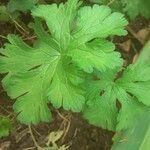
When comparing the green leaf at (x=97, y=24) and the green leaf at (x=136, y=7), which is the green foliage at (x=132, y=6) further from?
the green leaf at (x=97, y=24)

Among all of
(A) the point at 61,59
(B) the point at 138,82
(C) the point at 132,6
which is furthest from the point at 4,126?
(C) the point at 132,6

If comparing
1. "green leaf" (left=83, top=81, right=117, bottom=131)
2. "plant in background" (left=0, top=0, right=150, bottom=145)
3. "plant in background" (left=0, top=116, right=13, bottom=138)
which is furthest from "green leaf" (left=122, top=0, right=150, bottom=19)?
"plant in background" (left=0, top=116, right=13, bottom=138)

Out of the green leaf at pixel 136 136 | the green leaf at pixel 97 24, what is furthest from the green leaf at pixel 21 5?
the green leaf at pixel 136 136

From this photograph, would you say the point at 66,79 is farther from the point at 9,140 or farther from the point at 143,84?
the point at 9,140

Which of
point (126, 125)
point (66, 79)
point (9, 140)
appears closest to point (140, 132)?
point (126, 125)

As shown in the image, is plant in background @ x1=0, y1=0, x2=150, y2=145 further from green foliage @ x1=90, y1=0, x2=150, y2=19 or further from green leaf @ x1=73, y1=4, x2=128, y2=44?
green foliage @ x1=90, y1=0, x2=150, y2=19

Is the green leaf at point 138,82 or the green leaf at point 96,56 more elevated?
the green leaf at point 96,56
